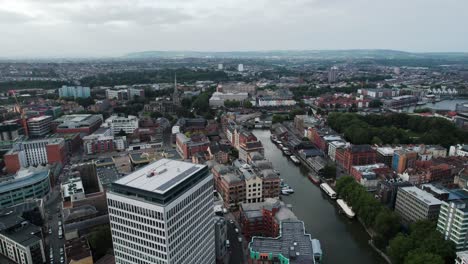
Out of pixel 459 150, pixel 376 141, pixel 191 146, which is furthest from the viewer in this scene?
pixel 376 141

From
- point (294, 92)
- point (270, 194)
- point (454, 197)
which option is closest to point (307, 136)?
point (270, 194)

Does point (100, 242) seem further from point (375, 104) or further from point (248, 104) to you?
point (375, 104)

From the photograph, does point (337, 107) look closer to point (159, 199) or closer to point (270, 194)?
point (270, 194)

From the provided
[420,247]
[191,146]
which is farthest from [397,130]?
[420,247]

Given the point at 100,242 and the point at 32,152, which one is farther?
the point at 32,152

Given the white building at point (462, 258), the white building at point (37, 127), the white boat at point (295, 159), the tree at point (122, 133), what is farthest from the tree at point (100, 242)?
the white building at point (37, 127)

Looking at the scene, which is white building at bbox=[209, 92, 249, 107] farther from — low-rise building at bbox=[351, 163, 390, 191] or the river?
low-rise building at bbox=[351, 163, 390, 191]
